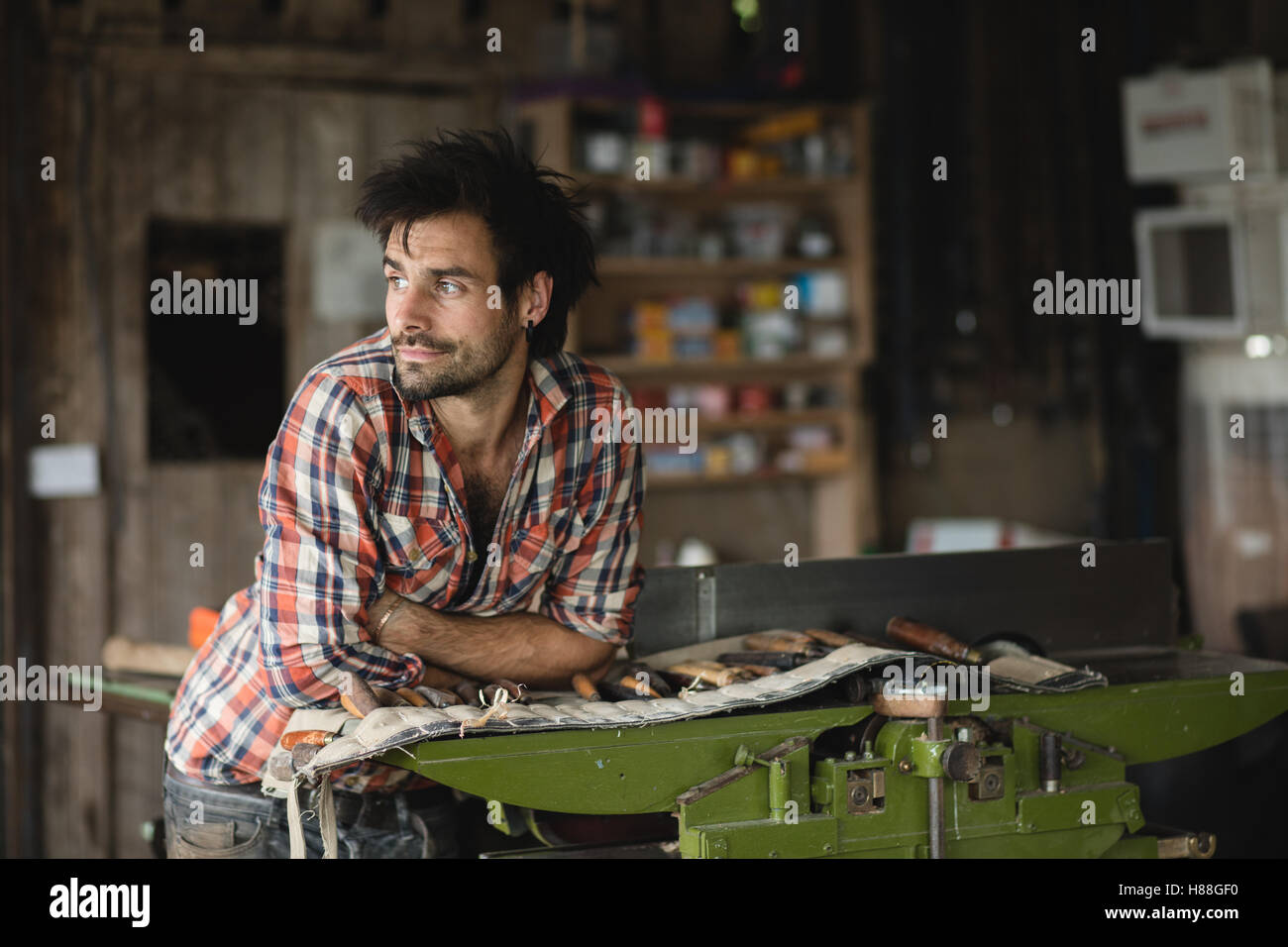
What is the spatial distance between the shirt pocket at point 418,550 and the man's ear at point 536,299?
37 cm

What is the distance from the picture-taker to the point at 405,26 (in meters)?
4.65

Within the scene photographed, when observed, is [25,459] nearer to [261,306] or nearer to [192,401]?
[192,401]

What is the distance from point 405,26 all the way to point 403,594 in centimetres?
303

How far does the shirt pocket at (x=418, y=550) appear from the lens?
2.11 meters

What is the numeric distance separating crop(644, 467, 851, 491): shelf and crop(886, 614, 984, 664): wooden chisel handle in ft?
7.77

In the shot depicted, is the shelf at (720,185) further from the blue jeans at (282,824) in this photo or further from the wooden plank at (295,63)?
the blue jeans at (282,824)

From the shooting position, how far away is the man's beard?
6.84 feet

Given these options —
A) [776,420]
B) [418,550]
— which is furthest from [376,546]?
[776,420]

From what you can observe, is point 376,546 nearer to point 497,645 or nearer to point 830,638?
point 497,645

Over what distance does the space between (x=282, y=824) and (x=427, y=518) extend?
0.56 m

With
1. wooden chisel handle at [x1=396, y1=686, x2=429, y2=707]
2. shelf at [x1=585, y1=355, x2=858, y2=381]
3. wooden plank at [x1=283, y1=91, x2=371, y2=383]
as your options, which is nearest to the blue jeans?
wooden chisel handle at [x1=396, y1=686, x2=429, y2=707]

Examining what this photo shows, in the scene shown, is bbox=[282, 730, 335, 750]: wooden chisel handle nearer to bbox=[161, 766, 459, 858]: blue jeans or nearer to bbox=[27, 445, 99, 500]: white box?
bbox=[161, 766, 459, 858]: blue jeans

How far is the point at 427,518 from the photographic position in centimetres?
213

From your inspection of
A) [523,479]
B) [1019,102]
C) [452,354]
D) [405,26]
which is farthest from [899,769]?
[1019,102]
